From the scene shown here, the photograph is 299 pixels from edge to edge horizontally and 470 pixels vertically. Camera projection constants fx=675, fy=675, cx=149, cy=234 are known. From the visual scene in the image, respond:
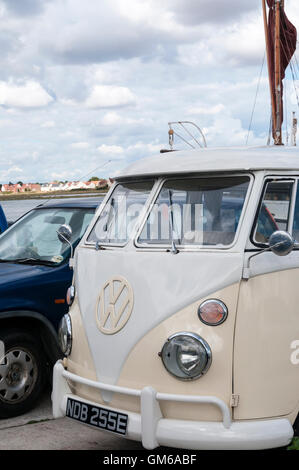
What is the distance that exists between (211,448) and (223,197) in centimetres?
173

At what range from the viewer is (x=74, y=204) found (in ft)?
24.0

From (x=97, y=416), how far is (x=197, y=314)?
1.03 meters

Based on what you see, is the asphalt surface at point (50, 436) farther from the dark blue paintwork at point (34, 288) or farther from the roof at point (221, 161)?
the roof at point (221, 161)

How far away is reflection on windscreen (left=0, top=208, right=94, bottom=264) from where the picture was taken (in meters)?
6.84

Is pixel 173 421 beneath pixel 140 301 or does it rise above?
beneath

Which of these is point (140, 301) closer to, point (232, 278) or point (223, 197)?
point (232, 278)

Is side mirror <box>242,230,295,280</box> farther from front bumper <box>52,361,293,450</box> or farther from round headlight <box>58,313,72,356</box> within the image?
round headlight <box>58,313,72,356</box>

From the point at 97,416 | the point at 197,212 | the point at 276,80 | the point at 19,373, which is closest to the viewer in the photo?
the point at 97,416

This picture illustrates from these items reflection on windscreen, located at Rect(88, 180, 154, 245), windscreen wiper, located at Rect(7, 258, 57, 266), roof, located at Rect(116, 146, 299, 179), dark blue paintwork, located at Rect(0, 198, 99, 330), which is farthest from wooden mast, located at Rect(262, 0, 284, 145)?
roof, located at Rect(116, 146, 299, 179)

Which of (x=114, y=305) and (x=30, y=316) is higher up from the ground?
(x=114, y=305)

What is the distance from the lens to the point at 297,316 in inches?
178

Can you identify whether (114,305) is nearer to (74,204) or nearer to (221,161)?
(221,161)

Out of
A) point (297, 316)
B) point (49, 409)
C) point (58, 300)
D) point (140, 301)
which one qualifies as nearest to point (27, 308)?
point (58, 300)

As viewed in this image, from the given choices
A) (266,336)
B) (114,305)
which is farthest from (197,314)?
(114,305)
